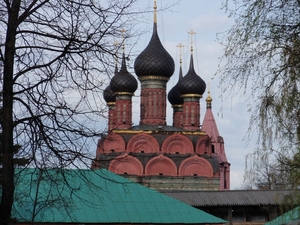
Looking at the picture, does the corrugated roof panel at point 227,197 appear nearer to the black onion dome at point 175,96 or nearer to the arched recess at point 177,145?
the arched recess at point 177,145

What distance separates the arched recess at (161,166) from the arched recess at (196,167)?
1.40ft

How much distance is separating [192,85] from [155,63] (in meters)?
2.45

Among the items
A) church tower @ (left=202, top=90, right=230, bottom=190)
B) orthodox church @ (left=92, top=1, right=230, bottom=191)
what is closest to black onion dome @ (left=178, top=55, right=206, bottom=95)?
orthodox church @ (left=92, top=1, right=230, bottom=191)

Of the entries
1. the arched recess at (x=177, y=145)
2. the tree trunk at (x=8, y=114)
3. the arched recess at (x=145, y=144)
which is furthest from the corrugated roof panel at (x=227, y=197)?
the tree trunk at (x=8, y=114)

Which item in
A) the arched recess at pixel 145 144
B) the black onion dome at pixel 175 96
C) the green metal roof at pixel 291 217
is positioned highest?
the black onion dome at pixel 175 96

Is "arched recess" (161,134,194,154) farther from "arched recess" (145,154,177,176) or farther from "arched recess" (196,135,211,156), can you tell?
"arched recess" (145,154,177,176)

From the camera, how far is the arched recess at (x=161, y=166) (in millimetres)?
38938

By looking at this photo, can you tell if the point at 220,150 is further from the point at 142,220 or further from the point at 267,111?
the point at 267,111

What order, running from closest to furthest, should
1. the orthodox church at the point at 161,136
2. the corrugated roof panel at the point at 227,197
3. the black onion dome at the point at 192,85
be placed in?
the corrugated roof panel at the point at 227,197
the orthodox church at the point at 161,136
the black onion dome at the point at 192,85

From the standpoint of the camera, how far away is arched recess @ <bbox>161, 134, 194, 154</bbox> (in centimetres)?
3956

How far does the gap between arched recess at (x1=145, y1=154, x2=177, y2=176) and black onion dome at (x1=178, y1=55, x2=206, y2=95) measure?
151 inches

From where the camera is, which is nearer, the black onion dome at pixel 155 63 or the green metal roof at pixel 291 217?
the green metal roof at pixel 291 217

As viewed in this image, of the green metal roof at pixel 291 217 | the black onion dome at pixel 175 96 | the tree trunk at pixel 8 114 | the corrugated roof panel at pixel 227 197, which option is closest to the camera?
the tree trunk at pixel 8 114

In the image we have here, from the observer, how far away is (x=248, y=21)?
775 centimetres
